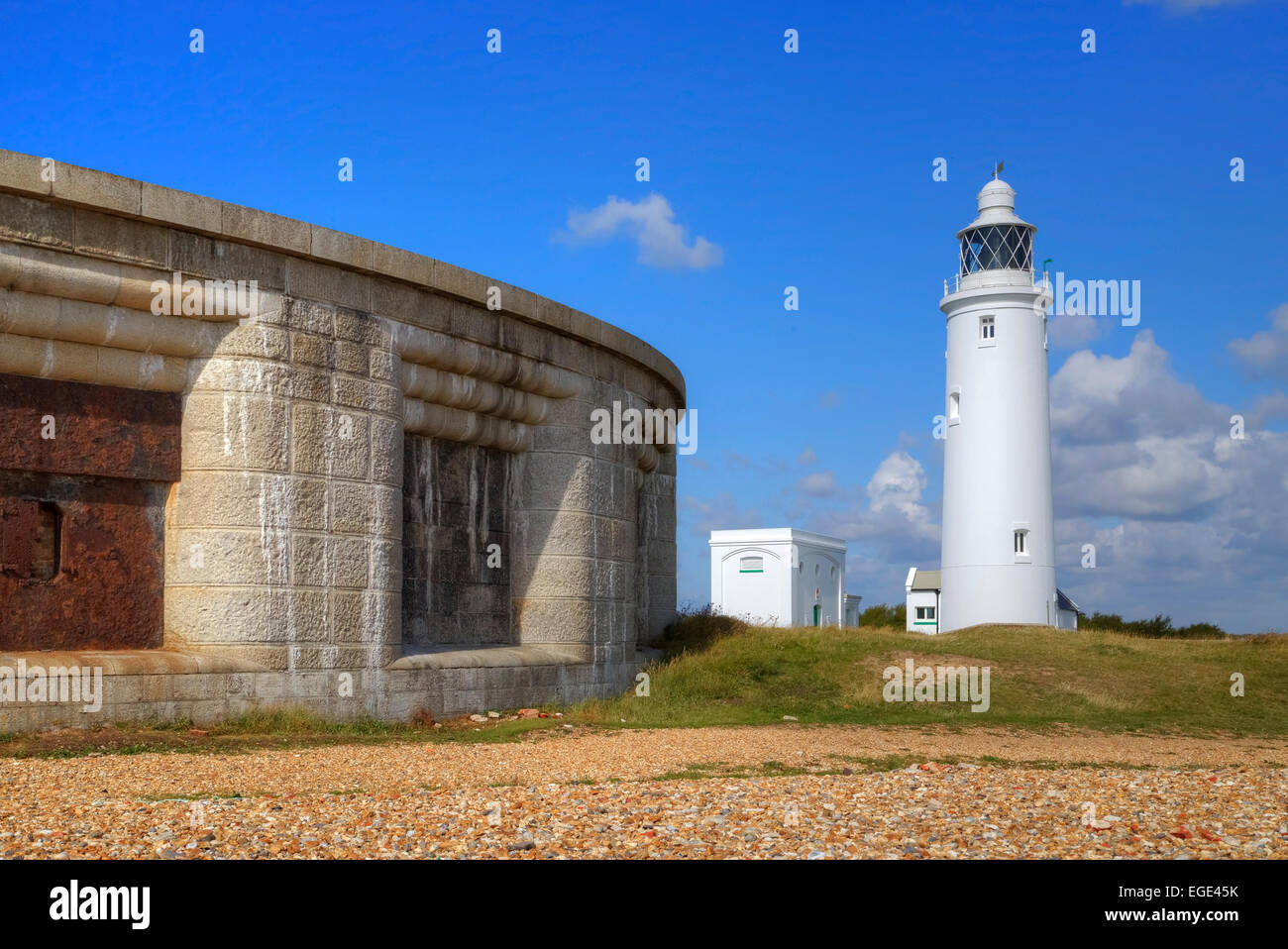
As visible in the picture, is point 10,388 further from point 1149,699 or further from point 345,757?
point 1149,699

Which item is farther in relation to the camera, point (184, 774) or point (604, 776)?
point (604, 776)

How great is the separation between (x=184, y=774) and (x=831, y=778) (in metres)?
4.21

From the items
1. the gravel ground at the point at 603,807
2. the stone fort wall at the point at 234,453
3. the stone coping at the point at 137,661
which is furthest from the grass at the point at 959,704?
the gravel ground at the point at 603,807

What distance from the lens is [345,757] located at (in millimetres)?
9094

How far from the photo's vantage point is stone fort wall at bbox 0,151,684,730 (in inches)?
397

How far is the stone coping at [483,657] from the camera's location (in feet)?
41.3

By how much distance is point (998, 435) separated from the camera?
3019 centimetres

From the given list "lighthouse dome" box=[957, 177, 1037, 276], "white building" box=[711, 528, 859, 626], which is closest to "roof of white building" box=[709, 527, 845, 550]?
"white building" box=[711, 528, 859, 626]

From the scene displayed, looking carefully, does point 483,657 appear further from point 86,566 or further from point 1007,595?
point 1007,595

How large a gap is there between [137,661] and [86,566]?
101 centimetres

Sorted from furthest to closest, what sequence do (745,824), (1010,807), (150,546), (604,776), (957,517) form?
(957,517) → (150,546) → (604,776) → (1010,807) → (745,824)

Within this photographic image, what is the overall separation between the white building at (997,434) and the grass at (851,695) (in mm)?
7872

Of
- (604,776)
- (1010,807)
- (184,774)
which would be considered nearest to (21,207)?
(184,774)

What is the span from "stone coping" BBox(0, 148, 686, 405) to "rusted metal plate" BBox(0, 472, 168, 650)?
2363 mm
